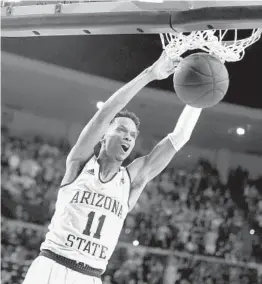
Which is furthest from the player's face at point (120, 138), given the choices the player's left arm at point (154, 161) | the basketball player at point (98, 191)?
the player's left arm at point (154, 161)

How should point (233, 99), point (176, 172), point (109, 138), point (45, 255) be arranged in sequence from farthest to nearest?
point (233, 99), point (176, 172), point (109, 138), point (45, 255)

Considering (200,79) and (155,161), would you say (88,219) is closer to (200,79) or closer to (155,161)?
(155,161)

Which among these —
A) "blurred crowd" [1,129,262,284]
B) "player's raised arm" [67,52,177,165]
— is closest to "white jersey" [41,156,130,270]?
"player's raised arm" [67,52,177,165]

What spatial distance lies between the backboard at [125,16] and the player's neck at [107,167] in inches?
31.3

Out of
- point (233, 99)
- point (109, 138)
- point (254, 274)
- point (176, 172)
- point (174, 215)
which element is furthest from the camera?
point (233, 99)

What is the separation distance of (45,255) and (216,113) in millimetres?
7204

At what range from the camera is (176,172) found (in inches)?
362

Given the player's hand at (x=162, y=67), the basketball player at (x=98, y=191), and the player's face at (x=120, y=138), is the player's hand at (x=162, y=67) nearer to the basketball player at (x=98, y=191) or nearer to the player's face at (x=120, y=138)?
the basketball player at (x=98, y=191)

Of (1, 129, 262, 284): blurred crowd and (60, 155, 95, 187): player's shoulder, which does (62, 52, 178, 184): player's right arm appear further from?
(1, 129, 262, 284): blurred crowd

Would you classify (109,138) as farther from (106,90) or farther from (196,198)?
(106,90)

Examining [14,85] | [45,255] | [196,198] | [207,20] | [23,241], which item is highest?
[14,85]

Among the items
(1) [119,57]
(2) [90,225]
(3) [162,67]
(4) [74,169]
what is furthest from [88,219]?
(1) [119,57]

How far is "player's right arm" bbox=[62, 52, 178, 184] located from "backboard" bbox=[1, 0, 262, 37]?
0.23m

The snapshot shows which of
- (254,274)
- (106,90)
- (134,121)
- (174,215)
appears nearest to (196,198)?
(174,215)
